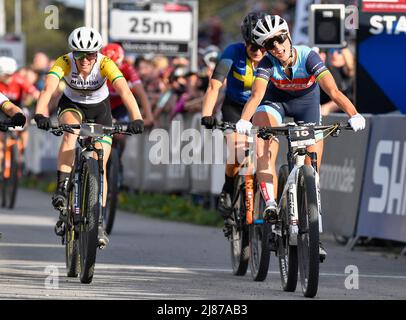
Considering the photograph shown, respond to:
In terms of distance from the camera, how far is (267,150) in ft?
36.7

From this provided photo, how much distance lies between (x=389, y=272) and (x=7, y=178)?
883 cm

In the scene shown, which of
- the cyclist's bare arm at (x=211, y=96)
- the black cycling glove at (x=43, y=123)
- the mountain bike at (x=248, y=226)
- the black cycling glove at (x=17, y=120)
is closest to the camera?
the black cycling glove at (x=17, y=120)

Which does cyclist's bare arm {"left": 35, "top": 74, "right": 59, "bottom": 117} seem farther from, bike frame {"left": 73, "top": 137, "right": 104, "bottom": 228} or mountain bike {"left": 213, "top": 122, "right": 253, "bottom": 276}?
mountain bike {"left": 213, "top": 122, "right": 253, "bottom": 276}

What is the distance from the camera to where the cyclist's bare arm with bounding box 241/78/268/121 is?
35.0ft

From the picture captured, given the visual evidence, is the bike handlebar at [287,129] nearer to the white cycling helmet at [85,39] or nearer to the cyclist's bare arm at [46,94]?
the white cycling helmet at [85,39]

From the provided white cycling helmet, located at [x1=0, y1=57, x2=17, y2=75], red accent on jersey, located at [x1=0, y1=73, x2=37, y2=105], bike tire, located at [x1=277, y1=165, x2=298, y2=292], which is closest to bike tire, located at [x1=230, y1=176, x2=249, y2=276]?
bike tire, located at [x1=277, y1=165, x2=298, y2=292]

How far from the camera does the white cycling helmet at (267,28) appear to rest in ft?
34.9

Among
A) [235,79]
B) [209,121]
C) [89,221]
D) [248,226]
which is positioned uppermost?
[235,79]

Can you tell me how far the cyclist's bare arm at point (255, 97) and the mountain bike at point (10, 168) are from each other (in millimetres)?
9735

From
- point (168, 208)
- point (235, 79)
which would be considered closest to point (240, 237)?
point (235, 79)

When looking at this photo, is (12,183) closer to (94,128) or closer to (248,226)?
(248,226)

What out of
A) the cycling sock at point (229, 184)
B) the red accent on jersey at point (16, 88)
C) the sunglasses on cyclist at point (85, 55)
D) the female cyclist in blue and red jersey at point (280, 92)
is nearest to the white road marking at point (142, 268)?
the cycling sock at point (229, 184)

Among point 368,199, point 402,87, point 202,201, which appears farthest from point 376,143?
point 202,201

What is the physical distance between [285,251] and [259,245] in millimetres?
798
